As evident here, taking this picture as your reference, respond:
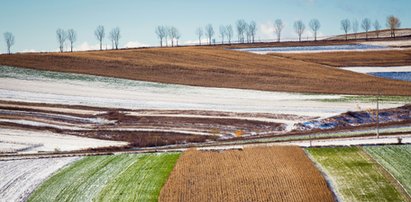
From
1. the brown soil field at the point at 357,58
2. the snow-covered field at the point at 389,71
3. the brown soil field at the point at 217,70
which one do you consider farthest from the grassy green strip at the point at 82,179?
the brown soil field at the point at 357,58

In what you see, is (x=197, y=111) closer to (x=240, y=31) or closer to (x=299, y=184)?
(x=299, y=184)

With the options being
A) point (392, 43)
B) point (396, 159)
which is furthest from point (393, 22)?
point (396, 159)

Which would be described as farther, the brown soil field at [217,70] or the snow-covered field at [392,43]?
the snow-covered field at [392,43]

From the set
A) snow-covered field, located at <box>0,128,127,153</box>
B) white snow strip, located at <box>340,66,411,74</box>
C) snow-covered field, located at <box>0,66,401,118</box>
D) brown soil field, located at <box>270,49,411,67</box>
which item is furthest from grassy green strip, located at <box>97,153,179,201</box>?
brown soil field, located at <box>270,49,411,67</box>

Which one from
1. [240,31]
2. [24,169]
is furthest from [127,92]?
[240,31]

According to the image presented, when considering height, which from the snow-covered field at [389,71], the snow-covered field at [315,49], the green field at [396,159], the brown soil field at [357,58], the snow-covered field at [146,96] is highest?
the snow-covered field at [315,49]

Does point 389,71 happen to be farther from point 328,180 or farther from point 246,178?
point 246,178

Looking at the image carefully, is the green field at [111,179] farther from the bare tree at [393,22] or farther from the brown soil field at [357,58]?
the bare tree at [393,22]
